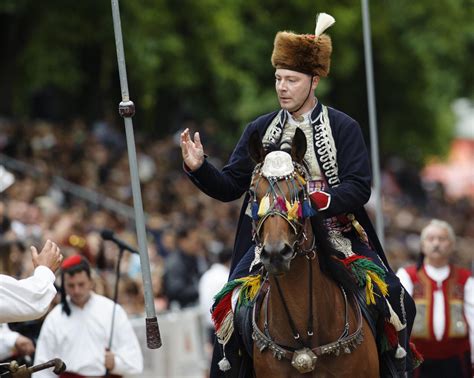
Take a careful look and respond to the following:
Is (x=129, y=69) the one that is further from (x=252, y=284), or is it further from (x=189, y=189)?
(x=252, y=284)

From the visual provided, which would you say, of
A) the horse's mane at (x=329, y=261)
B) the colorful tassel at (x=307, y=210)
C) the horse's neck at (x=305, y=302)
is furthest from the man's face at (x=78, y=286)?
the colorful tassel at (x=307, y=210)

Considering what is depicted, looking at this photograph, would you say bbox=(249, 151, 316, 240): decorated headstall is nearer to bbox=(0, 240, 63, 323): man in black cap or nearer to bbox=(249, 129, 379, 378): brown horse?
bbox=(249, 129, 379, 378): brown horse

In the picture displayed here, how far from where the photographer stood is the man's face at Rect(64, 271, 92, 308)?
35.2 ft

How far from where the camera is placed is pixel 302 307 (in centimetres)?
836

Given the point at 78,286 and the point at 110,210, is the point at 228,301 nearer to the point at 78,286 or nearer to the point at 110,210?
the point at 78,286

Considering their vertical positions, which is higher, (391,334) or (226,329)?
(226,329)

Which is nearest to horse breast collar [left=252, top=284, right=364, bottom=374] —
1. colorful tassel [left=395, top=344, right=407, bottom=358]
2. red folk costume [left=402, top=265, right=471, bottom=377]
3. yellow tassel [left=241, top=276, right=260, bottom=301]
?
yellow tassel [left=241, top=276, right=260, bottom=301]

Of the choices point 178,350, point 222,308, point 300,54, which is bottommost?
point 178,350

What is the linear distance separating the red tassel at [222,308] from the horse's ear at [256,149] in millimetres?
1086

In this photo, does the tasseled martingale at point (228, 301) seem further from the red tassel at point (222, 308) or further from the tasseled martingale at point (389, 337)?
the tasseled martingale at point (389, 337)

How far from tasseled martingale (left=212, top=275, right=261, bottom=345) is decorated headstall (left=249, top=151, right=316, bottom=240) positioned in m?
0.88

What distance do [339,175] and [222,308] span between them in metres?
1.18

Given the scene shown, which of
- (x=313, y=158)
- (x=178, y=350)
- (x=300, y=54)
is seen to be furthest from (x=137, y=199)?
(x=178, y=350)

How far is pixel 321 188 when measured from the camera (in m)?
8.92
